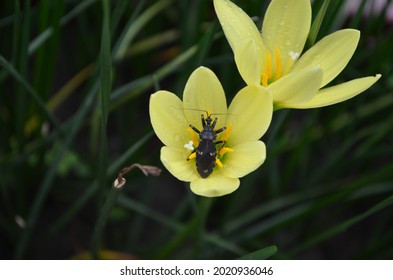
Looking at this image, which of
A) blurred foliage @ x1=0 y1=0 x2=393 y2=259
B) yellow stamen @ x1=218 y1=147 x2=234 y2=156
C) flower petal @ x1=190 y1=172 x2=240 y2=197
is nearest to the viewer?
flower petal @ x1=190 y1=172 x2=240 y2=197

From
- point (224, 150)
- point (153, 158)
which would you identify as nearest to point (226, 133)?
point (224, 150)

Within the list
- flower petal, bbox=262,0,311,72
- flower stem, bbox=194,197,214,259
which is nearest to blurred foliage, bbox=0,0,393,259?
flower stem, bbox=194,197,214,259

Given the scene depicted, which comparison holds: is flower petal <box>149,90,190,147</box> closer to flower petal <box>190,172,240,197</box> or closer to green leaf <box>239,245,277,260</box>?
flower petal <box>190,172,240,197</box>

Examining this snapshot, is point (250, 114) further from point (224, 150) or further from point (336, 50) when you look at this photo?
point (336, 50)

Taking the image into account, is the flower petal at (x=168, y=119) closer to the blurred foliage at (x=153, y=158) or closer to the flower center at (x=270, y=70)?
the flower center at (x=270, y=70)

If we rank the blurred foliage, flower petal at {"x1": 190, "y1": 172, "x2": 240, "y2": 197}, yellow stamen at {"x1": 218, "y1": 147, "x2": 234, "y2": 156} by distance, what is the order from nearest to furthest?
1. flower petal at {"x1": 190, "y1": 172, "x2": 240, "y2": 197}
2. yellow stamen at {"x1": 218, "y1": 147, "x2": 234, "y2": 156}
3. the blurred foliage

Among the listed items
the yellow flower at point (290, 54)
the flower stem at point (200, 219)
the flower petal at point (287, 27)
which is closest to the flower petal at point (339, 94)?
the yellow flower at point (290, 54)

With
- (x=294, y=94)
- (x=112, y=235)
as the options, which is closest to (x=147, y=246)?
(x=112, y=235)
